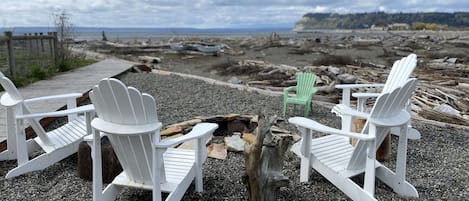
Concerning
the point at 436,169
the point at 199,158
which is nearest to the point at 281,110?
the point at 436,169

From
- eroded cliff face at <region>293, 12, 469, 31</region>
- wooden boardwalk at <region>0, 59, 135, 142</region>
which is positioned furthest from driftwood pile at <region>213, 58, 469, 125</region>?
eroded cliff face at <region>293, 12, 469, 31</region>

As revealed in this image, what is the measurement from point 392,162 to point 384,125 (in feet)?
5.64

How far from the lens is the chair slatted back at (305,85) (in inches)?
281

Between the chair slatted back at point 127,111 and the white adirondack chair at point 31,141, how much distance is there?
115 centimetres

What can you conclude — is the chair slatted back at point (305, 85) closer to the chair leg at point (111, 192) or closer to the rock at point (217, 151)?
the rock at point (217, 151)

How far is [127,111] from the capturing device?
264cm

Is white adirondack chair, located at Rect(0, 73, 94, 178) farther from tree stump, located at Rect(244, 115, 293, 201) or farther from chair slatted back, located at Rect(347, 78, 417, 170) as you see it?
chair slatted back, located at Rect(347, 78, 417, 170)

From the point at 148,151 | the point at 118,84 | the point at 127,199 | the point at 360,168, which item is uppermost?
the point at 118,84

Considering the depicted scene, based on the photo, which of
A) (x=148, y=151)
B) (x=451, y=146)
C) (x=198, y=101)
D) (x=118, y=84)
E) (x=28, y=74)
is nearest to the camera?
(x=118, y=84)

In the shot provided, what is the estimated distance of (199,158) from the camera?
11.3 ft

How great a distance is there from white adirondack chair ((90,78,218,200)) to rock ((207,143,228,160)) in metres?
1.17

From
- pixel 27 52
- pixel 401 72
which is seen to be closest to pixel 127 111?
pixel 401 72

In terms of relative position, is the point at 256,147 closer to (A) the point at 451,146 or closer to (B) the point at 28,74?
(A) the point at 451,146

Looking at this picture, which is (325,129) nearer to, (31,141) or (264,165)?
(264,165)
